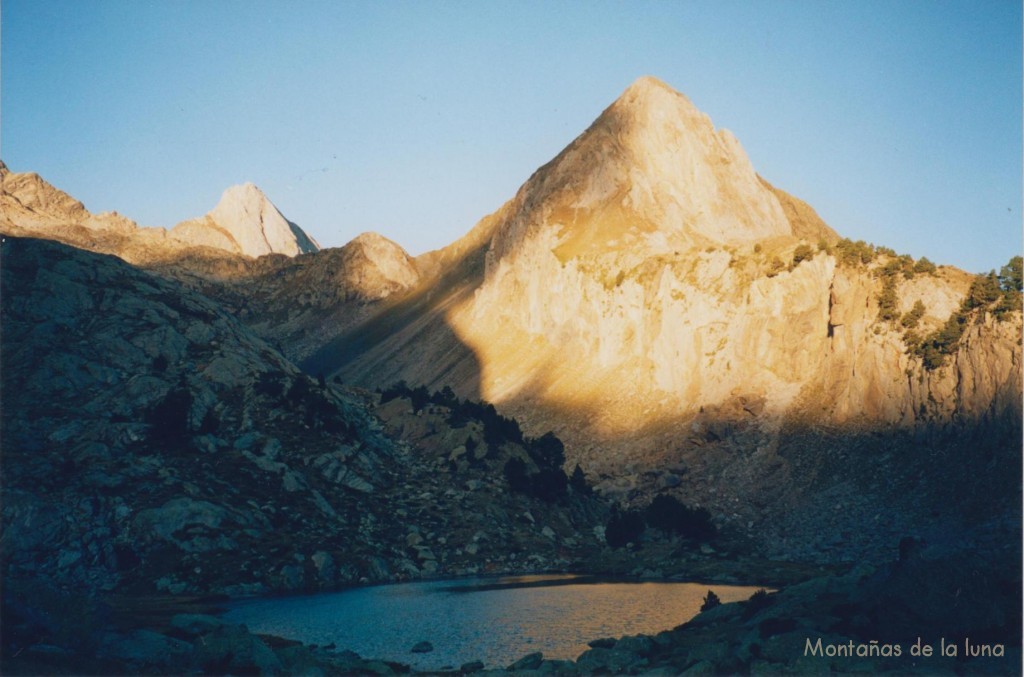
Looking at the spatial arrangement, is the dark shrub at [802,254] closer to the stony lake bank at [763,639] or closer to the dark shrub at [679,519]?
the dark shrub at [679,519]

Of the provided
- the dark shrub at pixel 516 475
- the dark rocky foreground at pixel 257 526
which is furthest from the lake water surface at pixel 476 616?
the dark shrub at pixel 516 475

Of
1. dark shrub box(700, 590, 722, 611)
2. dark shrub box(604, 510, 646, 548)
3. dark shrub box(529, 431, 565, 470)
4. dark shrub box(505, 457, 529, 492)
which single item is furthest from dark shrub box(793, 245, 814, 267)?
dark shrub box(700, 590, 722, 611)

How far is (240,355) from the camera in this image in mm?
75375

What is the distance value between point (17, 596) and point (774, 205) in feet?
424

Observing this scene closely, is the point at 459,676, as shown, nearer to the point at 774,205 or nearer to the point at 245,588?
the point at 245,588

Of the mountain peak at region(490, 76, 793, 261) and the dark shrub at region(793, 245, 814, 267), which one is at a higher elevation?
the mountain peak at region(490, 76, 793, 261)

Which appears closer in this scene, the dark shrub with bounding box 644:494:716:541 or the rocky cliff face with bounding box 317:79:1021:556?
the dark shrub with bounding box 644:494:716:541

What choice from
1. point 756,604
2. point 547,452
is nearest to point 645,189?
point 547,452

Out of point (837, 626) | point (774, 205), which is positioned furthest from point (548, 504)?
point (774, 205)

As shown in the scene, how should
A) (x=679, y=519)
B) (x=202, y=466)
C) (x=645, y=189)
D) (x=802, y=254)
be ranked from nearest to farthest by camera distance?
(x=202, y=466) < (x=679, y=519) < (x=802, y=254) < (x=645, y=189)

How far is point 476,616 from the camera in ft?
149

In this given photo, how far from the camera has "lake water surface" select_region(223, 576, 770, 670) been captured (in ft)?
127

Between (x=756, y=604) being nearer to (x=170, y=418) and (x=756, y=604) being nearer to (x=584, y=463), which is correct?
(x=170, y=418)

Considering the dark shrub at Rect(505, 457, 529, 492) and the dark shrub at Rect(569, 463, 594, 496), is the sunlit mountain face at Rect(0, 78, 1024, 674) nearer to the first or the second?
the dark shrub at Rect(505, 457, 529, 492)
